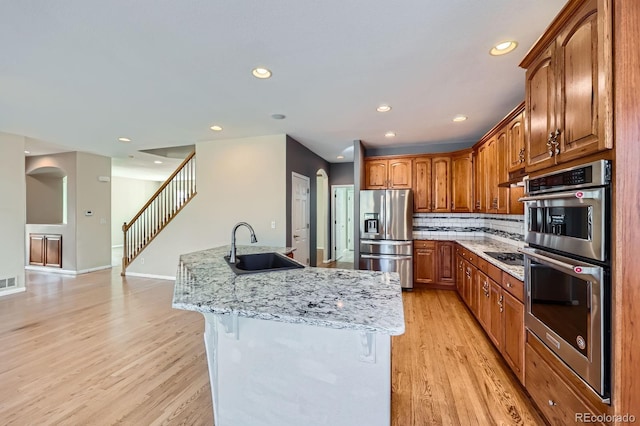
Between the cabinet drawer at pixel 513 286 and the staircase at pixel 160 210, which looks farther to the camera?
the staircase at pixel 160 210

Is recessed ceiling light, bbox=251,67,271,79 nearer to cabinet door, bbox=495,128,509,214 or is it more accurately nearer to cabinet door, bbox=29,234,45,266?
cabinet door, bbox=495,128,509,214

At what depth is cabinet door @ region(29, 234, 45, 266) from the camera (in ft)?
20.6

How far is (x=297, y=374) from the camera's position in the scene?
1385 mm

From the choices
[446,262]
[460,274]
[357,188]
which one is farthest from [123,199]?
[460,274]

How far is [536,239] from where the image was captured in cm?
173

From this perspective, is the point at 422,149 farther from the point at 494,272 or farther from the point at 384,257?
the point at 494,272

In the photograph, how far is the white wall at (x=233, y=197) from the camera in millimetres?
4594

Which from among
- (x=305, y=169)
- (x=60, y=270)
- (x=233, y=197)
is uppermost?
(x=305, y=169)

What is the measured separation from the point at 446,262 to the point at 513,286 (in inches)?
100

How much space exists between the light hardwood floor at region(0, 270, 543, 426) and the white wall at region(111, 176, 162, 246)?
258 inches

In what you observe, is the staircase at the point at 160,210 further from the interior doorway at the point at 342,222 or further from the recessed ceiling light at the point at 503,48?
the recessed ceiling light at the point at 503,48

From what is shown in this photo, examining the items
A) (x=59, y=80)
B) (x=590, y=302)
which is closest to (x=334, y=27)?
(x=590, y=302)

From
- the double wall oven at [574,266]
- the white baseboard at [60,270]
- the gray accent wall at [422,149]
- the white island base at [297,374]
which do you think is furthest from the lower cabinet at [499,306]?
the white baseboard at [60,270]

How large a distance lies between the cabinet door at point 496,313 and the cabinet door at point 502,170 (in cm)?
119
